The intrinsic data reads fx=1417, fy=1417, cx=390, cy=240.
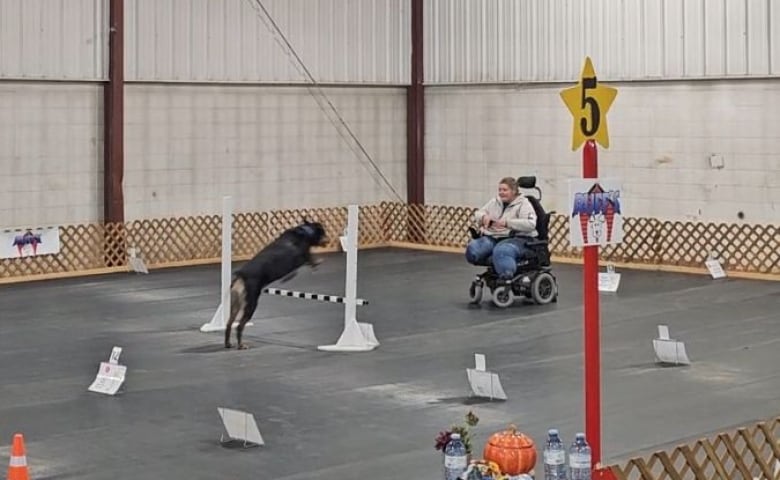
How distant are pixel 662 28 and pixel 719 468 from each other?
10.9 metres

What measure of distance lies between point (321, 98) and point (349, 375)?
9082 mm

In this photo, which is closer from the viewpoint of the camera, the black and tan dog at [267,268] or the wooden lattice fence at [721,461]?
the wooden lattice fence at [721,461]

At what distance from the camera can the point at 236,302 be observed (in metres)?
10.4

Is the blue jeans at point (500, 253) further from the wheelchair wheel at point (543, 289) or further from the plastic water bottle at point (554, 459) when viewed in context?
the plastic water bottle at point (554, 459)

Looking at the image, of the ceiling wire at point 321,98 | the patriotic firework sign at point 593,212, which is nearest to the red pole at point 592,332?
the patriotic firework sign at point 593,212

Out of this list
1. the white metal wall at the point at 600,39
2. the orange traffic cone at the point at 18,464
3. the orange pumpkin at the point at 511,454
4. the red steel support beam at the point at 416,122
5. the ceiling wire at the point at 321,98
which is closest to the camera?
the orange pumpkin at the point at 511,454

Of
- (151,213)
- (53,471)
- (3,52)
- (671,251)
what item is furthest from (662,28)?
(53,471)

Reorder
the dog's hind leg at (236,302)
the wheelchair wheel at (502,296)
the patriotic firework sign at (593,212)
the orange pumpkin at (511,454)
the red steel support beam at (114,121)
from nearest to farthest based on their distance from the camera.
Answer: the orange pumpkin at (511,454) < the patriotic firework sign at (593,212) < the dog's hind leg at (236,302) < the wheelchair wheel at (502,296) < the red steel support beam at (114,121)

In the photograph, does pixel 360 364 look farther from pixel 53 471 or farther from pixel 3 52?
pixel 3 52

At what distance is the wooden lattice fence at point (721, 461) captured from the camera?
17.9 ft

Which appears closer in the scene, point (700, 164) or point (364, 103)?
point (700, 164)

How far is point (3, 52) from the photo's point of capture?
48.7 ft

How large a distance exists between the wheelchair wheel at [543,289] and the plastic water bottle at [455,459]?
7.54m

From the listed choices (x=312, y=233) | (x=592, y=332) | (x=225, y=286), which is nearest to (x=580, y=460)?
(x=592, y=332)
